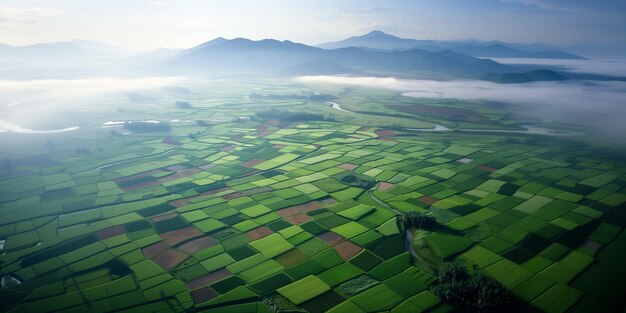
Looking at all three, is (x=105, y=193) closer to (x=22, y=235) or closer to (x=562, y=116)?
(x=22, y=235)

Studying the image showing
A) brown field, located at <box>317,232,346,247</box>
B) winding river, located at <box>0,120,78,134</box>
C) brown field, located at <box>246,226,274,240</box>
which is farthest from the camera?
winding river, located at <box>0,120,78,134</box>

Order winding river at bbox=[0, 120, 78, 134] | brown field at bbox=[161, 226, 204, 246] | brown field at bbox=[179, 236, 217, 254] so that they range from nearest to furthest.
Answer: brown field at bbox=[179, 236, 217, 254], brown field at bbox=[161, 226, 204, 246], winding river at bbox=[0, 120, 78, 134]

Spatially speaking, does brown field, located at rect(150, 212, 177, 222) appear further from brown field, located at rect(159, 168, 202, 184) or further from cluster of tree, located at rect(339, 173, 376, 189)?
cluster of tree, located at rect(339, 173, 376, 189)

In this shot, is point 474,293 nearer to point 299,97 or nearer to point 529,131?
point 529,131

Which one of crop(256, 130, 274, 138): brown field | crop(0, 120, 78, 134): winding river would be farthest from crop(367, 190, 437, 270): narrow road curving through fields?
crop(0, 120, 78, 134): winding river

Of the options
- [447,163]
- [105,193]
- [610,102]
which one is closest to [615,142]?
[447,163]
